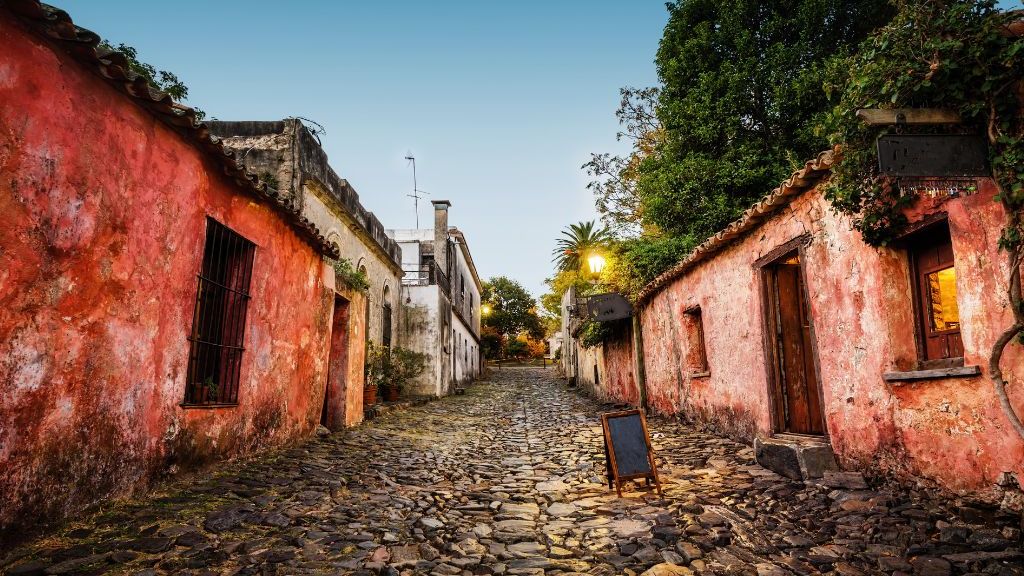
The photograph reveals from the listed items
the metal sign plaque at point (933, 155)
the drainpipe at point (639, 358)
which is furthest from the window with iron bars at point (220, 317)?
the drainpipe at point (639, 358)

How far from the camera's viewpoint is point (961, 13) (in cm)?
352

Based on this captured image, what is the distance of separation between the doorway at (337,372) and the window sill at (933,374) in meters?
8.30

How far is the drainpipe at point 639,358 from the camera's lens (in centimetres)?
1215

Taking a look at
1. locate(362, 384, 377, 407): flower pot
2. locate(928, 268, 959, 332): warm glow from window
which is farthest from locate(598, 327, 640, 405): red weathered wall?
locate(928, 268, 959, 332): warm glow from window

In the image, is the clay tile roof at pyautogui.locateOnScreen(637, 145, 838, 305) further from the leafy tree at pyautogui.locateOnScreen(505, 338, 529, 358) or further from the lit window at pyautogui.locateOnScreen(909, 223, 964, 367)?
the leafy tree at pyautogui.locateOnScreen(505, 338, 529, 358)

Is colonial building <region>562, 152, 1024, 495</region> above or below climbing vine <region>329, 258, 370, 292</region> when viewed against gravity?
below

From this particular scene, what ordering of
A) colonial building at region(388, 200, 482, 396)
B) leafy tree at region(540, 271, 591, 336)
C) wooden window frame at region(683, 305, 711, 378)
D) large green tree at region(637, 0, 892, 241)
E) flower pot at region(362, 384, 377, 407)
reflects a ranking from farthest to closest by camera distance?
1. leafy tree at region(540, 271, 591, 336)
2. colonial building at region(388, 200, 482, 396)
3. large green tree at region(637, 0, 892, 241)
4. flower pot at region(362, 384, 377, 407)
5. wooden window frame at region(683, 305, 711, 378)

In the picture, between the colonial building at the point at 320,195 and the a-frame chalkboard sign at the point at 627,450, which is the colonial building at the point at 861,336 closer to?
the a-frame chalkboard sign at the point at 627,450

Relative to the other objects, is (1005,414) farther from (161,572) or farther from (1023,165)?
(161,572)

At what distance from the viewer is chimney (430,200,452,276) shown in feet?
73.8

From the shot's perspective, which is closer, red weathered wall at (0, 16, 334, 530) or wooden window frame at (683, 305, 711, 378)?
red weathered wall at (0, 16, 334, 530)

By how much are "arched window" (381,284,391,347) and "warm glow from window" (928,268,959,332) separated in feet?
42.1

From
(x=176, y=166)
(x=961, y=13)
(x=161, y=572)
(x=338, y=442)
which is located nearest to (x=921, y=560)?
(x=961, y=13)

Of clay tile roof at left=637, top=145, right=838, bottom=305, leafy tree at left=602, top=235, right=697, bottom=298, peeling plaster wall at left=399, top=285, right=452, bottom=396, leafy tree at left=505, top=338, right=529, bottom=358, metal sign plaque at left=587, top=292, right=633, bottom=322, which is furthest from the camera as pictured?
leafy tree at left=505, top=338, right=529, bottom=358
